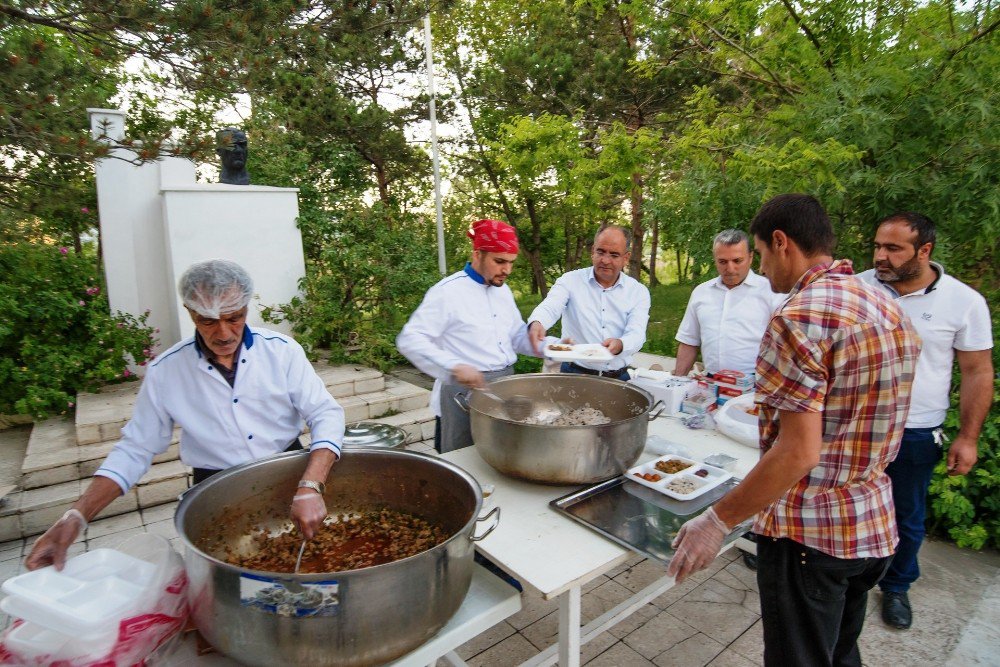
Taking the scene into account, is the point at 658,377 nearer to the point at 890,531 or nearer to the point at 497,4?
the point at 890,531

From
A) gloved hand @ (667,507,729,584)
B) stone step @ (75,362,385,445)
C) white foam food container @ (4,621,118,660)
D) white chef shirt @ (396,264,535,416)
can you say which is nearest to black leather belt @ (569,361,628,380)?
white chef shirt @ (396,264,535,416)

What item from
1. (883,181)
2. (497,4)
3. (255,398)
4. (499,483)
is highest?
(497,4)

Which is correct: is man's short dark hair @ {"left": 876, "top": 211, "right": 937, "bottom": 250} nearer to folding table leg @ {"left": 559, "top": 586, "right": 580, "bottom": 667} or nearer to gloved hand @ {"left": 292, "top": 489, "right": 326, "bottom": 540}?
folding table leg @ {"left": 559, "top": 586, "right": 580, "bottom": 667}

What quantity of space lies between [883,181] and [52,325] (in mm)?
7056

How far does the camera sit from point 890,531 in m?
1.55

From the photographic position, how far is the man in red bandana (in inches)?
116

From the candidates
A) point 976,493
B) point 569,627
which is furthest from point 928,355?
point 569,627

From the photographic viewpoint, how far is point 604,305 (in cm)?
371

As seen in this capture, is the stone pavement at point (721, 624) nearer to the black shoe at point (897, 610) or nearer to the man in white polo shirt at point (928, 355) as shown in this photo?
the black shoe at point (897, 610)

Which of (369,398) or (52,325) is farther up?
(52,325)

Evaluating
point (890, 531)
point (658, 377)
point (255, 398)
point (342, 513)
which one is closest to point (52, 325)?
point (255, 398)

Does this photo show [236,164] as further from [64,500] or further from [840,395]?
[840,395]

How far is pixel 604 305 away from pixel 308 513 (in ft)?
8.68

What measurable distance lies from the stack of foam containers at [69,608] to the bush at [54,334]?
4.62 meters
